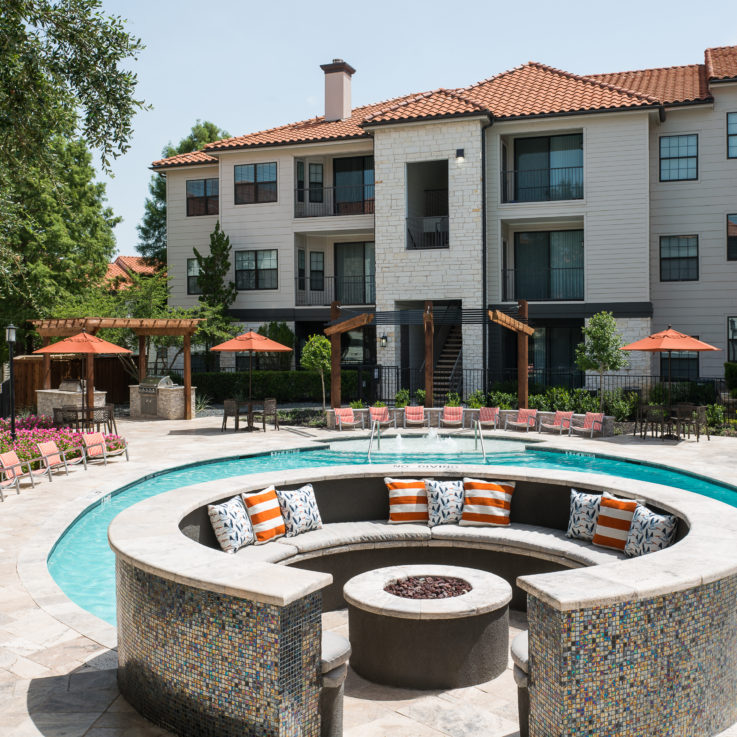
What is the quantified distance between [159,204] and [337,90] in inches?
785

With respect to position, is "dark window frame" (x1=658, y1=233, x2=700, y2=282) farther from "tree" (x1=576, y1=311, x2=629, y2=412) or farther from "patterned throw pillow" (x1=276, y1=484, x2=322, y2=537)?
"patterned throw pillow" (x1=276, y1=484, x2=322, y2=537)

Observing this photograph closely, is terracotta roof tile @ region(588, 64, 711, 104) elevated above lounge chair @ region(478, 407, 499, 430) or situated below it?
above

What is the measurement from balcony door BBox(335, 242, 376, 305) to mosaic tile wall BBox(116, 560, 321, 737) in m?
27.3

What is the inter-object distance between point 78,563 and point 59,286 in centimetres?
2826

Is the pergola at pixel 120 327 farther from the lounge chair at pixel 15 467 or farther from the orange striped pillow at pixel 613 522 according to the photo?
the orange striped pillow at pixel 613 522

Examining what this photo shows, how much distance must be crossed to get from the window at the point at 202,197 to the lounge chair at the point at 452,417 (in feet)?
55.4

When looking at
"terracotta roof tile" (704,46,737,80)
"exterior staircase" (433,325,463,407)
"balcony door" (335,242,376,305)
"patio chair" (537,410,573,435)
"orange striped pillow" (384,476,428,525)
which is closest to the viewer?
"orange striped pillow" (384,476,428,525)

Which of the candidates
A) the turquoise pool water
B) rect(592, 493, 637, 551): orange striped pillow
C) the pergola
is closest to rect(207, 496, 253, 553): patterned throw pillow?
the turquoise pool water

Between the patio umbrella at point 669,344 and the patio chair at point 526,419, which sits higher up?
the patio umbrella at point 669,344

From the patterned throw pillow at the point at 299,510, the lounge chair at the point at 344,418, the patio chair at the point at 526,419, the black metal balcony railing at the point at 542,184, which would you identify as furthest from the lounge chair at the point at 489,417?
the patterned throw pillow at the point at 299,510

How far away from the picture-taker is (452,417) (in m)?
22.8

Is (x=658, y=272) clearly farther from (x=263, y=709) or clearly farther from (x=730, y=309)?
(x=263, y=709)

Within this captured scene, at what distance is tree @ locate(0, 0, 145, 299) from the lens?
40.8ft

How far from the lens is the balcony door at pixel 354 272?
32500mm
